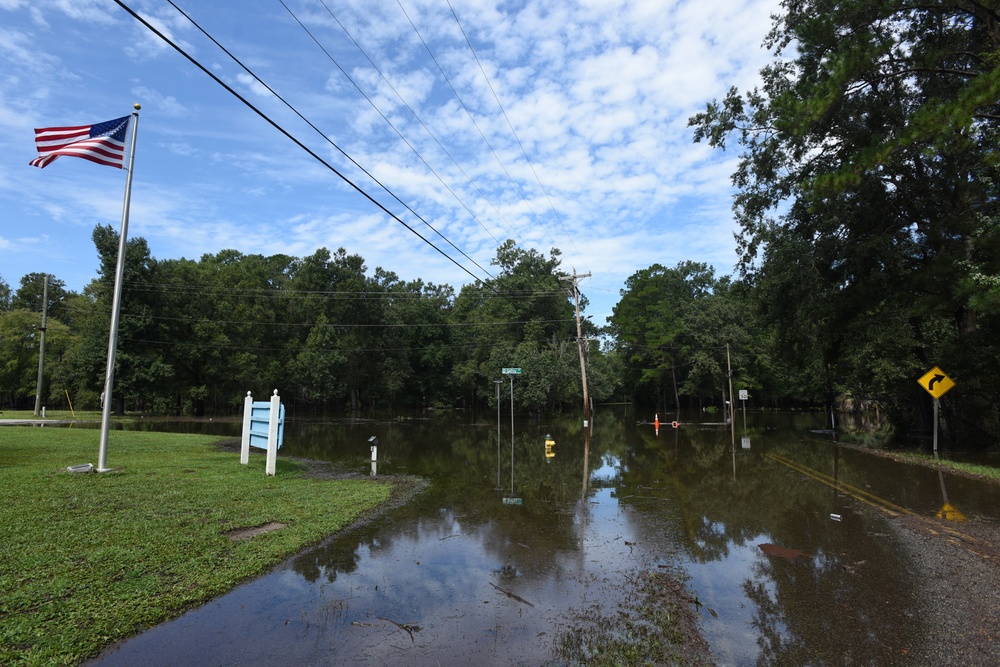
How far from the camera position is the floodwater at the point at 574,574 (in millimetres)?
4426

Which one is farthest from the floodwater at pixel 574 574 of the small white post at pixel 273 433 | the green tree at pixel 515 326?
the green tree at pixel 515 326

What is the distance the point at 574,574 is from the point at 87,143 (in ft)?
42.5

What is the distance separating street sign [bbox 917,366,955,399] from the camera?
1653cm

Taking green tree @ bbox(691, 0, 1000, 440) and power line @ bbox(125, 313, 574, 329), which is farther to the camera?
power line @ bbox(125, 313, 574, 329)

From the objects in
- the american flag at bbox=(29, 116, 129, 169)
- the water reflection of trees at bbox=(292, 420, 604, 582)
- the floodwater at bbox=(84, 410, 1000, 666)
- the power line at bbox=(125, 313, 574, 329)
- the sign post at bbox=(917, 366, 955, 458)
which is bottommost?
the water reflection of trees at bbox=(292, 420, 604, 582)

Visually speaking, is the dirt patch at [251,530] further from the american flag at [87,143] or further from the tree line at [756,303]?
the tree line at [756,303]

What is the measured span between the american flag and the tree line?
1593 cm

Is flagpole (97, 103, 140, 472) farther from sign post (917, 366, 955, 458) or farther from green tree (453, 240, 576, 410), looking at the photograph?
green tree (453, 240, 576, 410)

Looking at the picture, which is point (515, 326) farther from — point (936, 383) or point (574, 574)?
point (574, 574)

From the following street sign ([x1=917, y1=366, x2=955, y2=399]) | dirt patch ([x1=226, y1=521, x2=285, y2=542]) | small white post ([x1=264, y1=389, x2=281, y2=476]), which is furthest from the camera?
street sign ([x1=917, y1=366, x2=955, y2=399])

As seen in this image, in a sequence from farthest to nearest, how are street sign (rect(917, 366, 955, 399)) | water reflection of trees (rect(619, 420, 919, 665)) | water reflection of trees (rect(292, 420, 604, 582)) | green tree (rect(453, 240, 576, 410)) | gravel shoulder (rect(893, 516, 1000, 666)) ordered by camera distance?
green tree (rect(453, 240, 576, 410)), street sign (rect(917, 366, 955, 399)), water reflection of trees (rect(292, 420, 604, 582)), water reflection of trees (rect(619, 420, 919, 665)), gravel shoulder (rect(893, 516, 1000, 666))

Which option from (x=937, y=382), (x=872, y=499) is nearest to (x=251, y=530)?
(x=872, y=499)

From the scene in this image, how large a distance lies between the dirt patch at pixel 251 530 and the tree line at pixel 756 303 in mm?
14000

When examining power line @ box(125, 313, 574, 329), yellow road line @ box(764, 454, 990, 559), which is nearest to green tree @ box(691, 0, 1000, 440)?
yellow road line @ box(764, 454, 990, 559)
